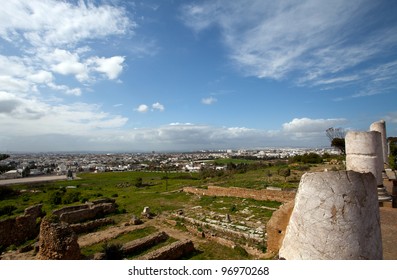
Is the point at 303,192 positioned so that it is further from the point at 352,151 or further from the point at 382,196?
the point at 382,196

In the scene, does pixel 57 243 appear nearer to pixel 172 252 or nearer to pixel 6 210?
pixel 172 252

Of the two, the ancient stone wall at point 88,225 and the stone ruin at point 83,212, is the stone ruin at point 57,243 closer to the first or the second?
the ancient stone wall at point 88,225

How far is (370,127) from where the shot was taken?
38.4 ft

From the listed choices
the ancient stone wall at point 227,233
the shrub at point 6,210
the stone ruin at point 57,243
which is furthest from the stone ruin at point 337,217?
the shrub at point 6,210

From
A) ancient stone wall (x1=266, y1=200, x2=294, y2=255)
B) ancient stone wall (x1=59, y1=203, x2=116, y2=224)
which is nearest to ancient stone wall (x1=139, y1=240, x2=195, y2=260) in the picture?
ancient stone wall (x1=266, y1=200, x2=294, y2=255)

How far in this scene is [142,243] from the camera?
40.2ft

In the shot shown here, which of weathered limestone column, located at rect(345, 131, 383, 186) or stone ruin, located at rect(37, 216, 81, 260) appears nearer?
weathered limestone column, located at rect(345, 131, 383, 186)

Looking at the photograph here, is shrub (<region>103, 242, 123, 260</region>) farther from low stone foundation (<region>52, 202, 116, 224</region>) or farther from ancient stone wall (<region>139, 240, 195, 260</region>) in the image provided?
low stone foundation (<region>52, 202, 116, 224</region>)

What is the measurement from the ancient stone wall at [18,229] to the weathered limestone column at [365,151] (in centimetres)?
1763

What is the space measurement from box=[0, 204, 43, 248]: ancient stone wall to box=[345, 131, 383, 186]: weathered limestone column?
17634 mm

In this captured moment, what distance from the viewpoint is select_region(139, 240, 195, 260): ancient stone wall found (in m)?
10.4

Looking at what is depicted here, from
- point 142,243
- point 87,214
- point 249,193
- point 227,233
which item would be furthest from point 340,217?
point 87,214
